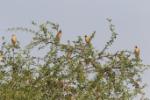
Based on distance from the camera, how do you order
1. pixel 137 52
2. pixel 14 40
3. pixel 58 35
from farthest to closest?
pixel 14 40 → pixel 137 52 → pixel 58 35

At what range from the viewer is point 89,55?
29.1 feet

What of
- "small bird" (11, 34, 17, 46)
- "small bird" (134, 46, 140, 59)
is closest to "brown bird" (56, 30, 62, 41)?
"small bird" (11, 34, 17, 46)

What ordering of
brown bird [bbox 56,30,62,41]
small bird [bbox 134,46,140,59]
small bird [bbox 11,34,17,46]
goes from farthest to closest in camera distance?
small bird [bbox 134,46,140,59], small bird [bbox 11,34,17,46], brown bird [bbox 56,30,62,41]

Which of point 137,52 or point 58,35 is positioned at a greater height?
point 58,35

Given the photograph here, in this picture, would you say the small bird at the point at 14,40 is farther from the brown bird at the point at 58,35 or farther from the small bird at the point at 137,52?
the small bird at the point at 137,52

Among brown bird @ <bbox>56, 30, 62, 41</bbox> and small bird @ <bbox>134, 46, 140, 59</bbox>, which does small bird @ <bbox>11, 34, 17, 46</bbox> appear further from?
small bird @ <bbox>134, 46, 140, 59</bbox>

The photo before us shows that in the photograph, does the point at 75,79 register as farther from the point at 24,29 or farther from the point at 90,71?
the point at 24,29

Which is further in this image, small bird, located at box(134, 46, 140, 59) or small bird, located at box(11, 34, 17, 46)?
small bird, located at box(134, 46, 140, 59)

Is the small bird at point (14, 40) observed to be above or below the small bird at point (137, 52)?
above

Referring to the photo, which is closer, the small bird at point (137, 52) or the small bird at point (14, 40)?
the small bird at point (14, 40)

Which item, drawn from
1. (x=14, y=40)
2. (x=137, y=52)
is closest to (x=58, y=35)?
(x=14, y=40)

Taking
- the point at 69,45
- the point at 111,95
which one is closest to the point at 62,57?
the point at 69,45

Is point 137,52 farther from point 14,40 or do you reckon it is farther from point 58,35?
point 14,40

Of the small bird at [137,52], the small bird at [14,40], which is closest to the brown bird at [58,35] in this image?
the small bird at [14,40]
